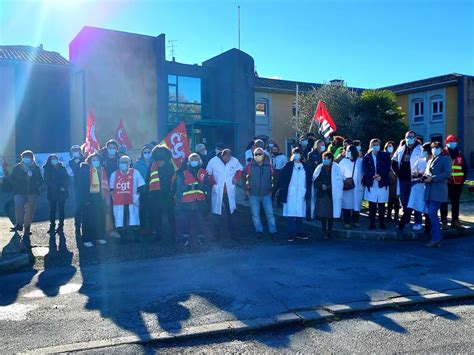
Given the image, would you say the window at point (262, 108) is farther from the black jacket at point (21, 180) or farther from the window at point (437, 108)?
the black jacket at point (21, 180)

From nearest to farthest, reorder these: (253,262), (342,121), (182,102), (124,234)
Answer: (253,262), (124,234), (182,102), (342,121)

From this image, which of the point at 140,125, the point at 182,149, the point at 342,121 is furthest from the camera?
the point at 342,121

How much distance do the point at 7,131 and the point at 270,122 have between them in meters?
17.9

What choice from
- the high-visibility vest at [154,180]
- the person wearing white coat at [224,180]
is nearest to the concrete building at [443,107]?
the person wearing white coat at [224,180]

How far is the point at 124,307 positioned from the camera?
17.2 ft

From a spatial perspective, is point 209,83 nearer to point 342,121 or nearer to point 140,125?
point 140,125

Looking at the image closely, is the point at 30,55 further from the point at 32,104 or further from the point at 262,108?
the point at 262,108

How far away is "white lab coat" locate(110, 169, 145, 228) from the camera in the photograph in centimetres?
885

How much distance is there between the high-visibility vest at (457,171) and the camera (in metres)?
9.53

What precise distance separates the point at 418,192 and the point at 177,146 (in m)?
5.49

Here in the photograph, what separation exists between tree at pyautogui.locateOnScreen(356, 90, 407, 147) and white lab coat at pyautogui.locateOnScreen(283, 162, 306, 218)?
19366 mm

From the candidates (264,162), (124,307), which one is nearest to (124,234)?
(264,162)

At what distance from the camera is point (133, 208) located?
8.89m

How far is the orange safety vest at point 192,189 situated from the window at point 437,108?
103 ft
